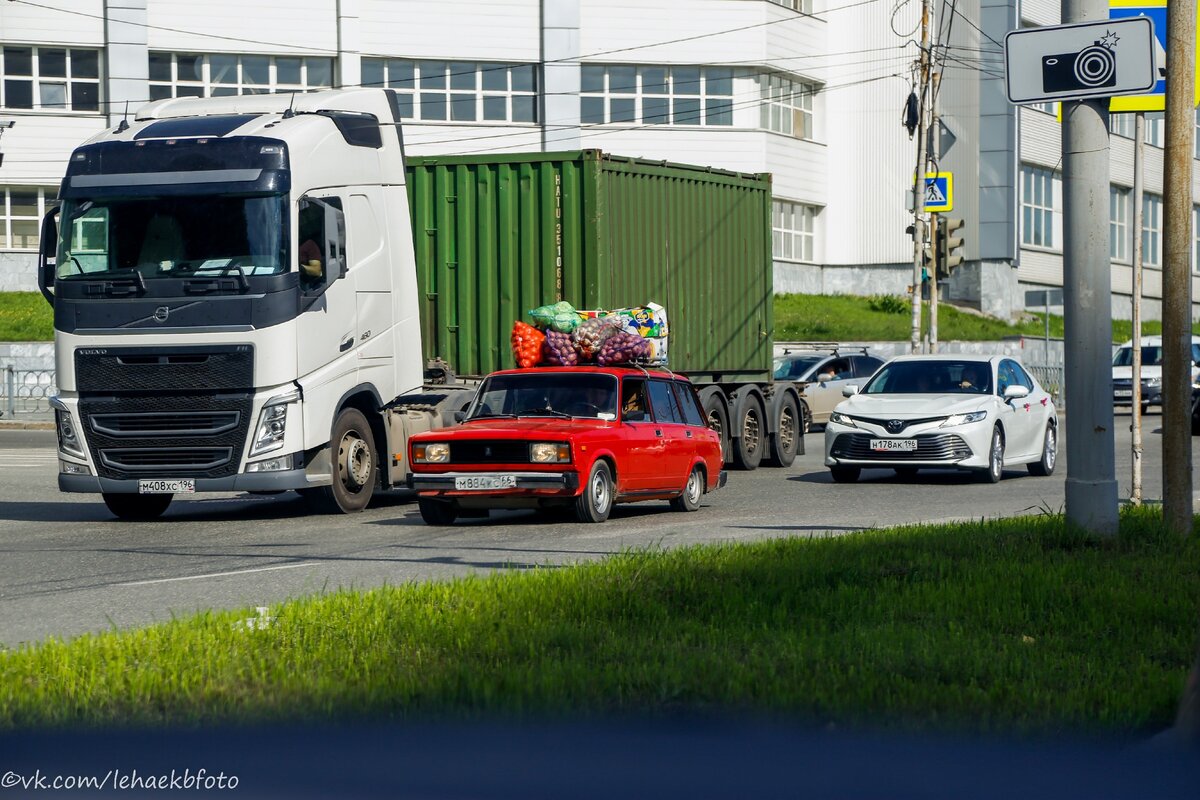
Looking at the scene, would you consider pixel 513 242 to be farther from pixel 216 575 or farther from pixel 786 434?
pixel 216 575

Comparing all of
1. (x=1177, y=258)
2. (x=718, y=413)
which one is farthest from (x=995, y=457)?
(x=1177, y=258)

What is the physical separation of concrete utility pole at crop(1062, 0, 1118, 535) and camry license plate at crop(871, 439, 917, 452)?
8.81 metres

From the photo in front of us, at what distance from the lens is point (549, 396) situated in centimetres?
1587

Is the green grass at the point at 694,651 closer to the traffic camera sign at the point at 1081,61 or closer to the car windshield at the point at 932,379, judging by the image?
the traffic camera sign at the point at 1081,61

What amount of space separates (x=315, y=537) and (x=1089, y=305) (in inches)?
262

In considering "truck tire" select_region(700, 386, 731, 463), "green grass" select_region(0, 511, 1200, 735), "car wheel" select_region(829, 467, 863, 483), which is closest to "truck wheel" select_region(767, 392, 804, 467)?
"truck tire" select_region(700, 386, 731, 463)

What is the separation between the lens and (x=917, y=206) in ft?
114

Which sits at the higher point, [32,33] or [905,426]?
[32,33]

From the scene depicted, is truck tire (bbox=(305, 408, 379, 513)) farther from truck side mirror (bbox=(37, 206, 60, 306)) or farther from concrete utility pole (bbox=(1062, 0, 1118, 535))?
concrete utility pole (bbox=(1062, 0, 1118, 535))

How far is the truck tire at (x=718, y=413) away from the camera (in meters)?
21.9

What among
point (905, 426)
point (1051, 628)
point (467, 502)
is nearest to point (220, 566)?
point (467, 502)

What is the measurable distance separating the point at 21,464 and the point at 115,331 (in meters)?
10.4

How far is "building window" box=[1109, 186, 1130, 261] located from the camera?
2589 inches

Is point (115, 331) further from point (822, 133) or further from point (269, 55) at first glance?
point (822, 133)
